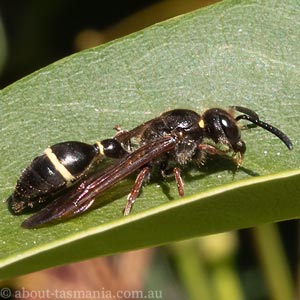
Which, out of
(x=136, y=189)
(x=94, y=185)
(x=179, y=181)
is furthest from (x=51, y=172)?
(x=179, y=181)

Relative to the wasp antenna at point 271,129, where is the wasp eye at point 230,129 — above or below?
below

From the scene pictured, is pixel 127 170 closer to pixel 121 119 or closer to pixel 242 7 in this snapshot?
pixel 121 119

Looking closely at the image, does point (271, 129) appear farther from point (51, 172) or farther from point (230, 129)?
point (51, 172)

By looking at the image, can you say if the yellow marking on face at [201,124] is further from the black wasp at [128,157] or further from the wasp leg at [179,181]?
the wasp leg at [179,181]

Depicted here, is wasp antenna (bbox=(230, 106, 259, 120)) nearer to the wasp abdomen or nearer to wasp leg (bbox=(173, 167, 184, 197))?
wasp leg (bbox=(173, 167, 184, 197))

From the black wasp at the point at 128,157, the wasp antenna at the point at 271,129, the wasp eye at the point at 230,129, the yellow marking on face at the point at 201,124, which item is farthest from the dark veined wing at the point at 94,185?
the wasp antenna at the point at 271,129

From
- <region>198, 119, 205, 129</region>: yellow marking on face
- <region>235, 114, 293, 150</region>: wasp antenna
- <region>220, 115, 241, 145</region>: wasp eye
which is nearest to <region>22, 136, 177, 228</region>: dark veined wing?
<region>198, 119, 205, 129</region>: yellow marking on face
